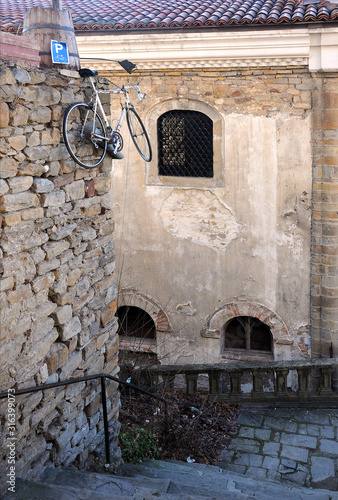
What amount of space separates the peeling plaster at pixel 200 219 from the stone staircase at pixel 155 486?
505 cm

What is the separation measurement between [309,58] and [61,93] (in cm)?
630

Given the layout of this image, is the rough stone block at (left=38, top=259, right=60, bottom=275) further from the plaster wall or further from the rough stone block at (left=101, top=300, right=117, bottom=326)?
the plaster wall

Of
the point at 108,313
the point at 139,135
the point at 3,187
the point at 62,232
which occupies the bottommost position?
the point at 108,313

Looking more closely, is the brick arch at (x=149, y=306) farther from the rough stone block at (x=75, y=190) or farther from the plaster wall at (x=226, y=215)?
the rough stone block at (x=75, y=190)

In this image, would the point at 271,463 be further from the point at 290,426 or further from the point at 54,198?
the point at 54,198

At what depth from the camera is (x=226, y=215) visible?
10.8 metres

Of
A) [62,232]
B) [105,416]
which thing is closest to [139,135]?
[62,232]

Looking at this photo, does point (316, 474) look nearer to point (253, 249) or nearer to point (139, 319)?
point (253, 249)

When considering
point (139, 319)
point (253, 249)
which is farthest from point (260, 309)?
point (139, 319)

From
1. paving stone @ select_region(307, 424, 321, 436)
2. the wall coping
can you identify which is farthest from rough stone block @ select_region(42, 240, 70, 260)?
paving stone @ select_region(307, 424, 321, 436)

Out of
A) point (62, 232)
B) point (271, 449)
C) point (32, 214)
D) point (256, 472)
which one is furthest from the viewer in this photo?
point (271, 449)

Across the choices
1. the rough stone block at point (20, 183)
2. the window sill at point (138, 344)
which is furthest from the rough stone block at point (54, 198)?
the window sill at point (138, 344)

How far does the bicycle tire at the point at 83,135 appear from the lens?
193 inches

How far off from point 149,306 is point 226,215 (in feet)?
7.85
